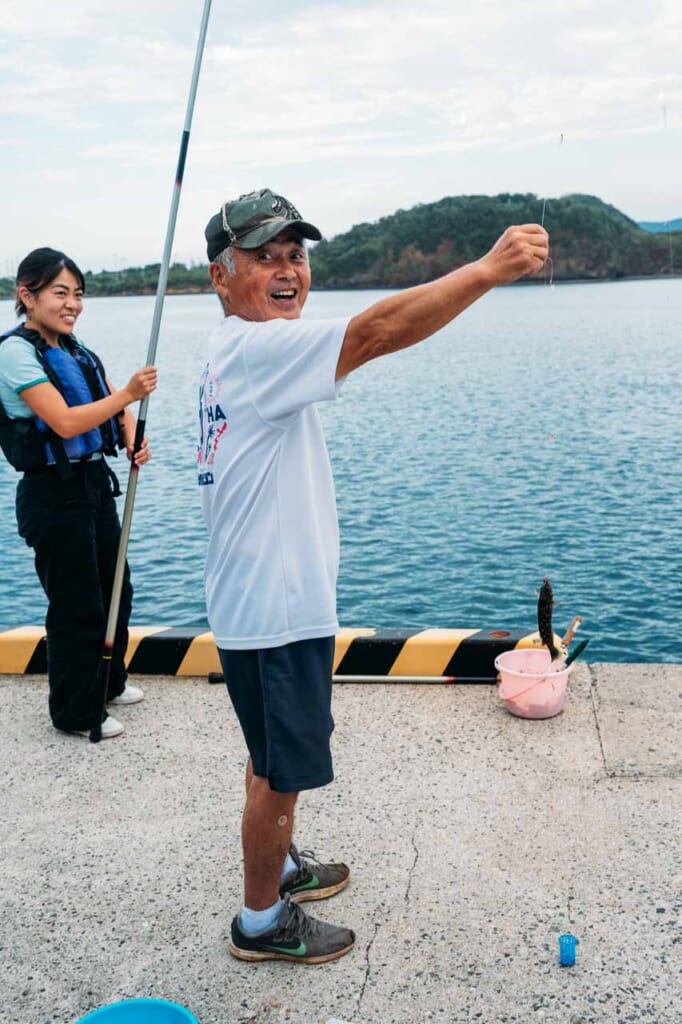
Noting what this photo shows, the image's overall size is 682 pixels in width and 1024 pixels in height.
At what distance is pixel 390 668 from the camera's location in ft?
16.5

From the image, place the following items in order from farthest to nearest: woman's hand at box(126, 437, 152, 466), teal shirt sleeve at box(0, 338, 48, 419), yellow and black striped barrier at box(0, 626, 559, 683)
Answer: yellow and black striped barrier at box(0, 626, 559, 683)
woman's hand at box(126, 437, 152, 466)
teal shirt sleeve at box(0, 338, 48, 419)

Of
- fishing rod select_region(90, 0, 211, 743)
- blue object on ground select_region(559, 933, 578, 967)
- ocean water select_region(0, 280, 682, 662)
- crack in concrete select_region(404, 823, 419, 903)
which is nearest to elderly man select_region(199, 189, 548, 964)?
crack in concrete select_region(404, 823, 419, 903)

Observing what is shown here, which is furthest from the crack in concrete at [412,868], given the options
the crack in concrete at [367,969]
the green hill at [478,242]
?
the green hill at [478,242]

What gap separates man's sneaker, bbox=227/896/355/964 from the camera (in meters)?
3.01

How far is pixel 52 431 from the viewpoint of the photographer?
14.1 ft

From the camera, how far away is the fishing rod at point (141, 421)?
161 inches

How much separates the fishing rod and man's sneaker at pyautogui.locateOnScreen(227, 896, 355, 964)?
1.68m

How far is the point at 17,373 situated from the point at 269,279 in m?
1.91

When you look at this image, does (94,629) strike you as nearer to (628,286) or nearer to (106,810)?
(106,810)

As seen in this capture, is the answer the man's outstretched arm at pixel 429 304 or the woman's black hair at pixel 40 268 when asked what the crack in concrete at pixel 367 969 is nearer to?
the man's outstretched arm at pixel 429 304

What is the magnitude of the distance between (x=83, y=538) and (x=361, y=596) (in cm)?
836

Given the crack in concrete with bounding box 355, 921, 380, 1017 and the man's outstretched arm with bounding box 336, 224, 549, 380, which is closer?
the man's outstretched arm with bounding box 336, 224, 549, 380

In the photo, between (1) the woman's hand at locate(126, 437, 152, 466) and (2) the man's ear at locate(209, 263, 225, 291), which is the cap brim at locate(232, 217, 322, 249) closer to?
(2) the man's ear at locate(209, 263, 225, 291)

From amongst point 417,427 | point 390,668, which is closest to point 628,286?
point 417,427
